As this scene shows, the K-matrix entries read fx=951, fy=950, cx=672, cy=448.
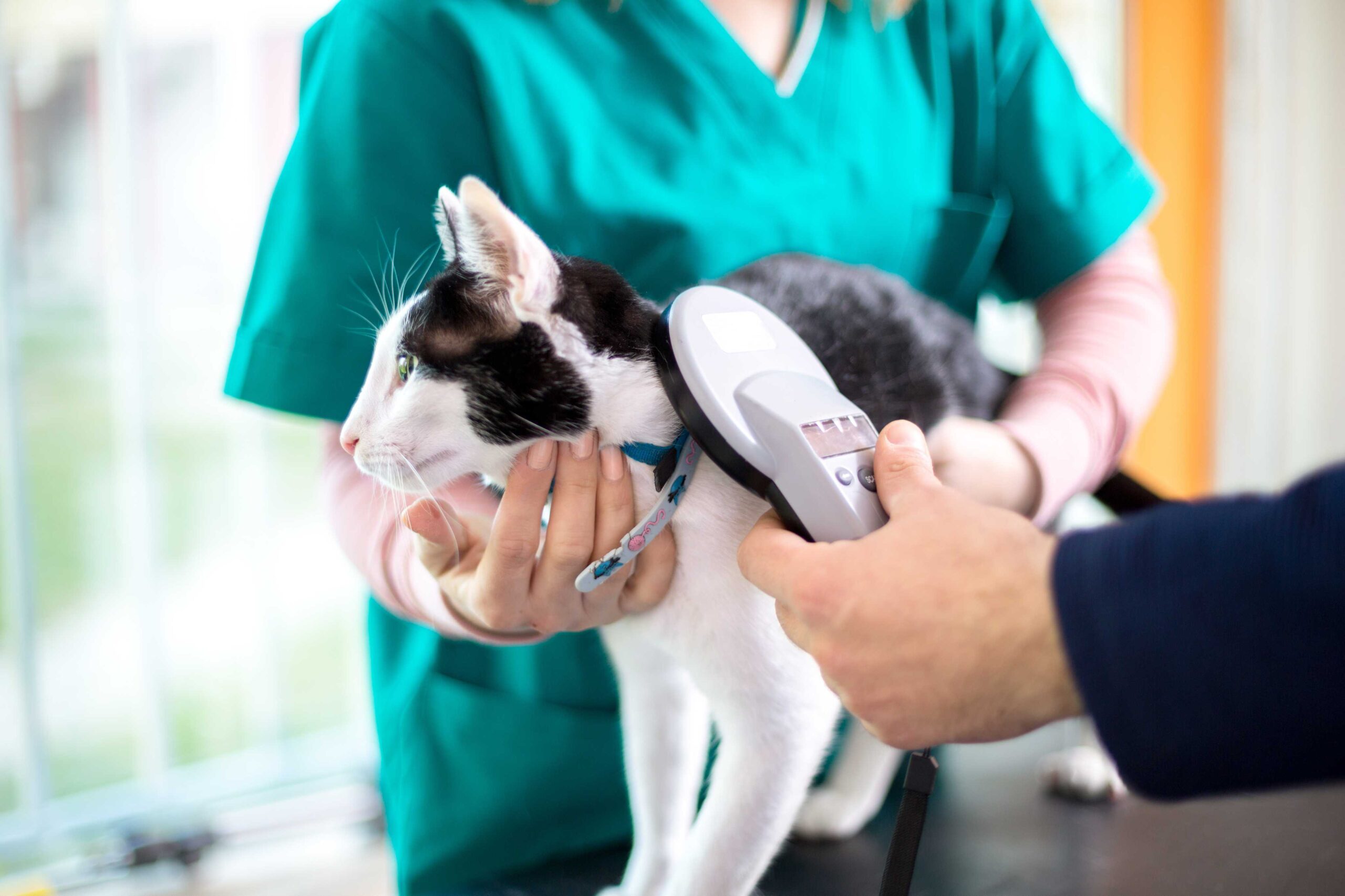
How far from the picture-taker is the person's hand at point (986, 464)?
1.77 ft

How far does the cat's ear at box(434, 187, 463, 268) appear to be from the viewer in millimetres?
435

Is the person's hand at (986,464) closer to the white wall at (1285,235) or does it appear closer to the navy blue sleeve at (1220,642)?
Result: the navy blue sleeve at (1220,642)

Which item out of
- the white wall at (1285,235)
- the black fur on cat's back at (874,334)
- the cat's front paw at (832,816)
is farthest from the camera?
the white wall at (1285,235)

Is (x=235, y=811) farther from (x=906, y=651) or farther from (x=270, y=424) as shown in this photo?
(x=906, y=651)

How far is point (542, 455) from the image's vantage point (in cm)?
47

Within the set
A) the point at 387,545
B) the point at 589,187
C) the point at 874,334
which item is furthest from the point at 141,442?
the point at 874,334

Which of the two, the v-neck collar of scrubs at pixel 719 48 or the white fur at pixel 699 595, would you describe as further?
the v-neck collar of scrubs at pixel 719 48

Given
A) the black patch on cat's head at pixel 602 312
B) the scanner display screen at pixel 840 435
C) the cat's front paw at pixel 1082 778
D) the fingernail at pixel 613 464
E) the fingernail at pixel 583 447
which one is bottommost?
the cat's front paw at pixel 1082 778

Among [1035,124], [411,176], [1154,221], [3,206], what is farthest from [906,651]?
[1154,221]

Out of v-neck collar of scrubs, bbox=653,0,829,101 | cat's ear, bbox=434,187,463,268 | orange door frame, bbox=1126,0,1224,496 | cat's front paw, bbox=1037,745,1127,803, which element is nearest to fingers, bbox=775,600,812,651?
cat's ear, bbox=434,187,463,268

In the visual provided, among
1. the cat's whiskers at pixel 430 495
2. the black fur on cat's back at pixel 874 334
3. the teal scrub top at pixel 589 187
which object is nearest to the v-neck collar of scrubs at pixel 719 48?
the teal scrub top at pixel 589 187

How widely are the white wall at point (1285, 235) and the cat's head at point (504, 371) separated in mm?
1622

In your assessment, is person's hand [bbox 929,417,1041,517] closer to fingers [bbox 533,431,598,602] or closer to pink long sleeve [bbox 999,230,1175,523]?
pink long sleeve [bbox 999,230,1175,523]

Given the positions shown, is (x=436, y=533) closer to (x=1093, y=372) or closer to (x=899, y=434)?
(x=899, y=434)
